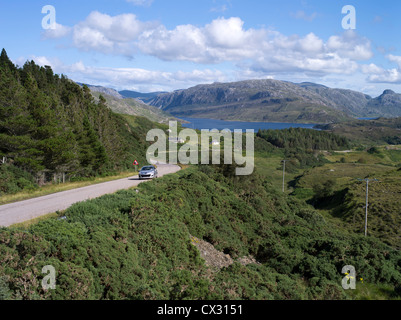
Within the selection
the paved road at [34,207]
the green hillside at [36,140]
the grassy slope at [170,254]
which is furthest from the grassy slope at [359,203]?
the green hillside at [36,140]

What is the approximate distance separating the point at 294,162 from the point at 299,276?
131 m

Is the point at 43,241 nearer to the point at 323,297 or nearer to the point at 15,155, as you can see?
the point at 323,297

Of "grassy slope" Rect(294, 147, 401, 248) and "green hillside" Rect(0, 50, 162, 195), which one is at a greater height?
"green hillside" Rect(0, 50, 162, 195)

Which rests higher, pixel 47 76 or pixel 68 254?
pixel 47 76

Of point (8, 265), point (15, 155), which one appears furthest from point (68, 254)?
point (15, 155)

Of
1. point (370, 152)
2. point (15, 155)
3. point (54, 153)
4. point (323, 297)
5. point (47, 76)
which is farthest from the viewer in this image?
point (370, 152)

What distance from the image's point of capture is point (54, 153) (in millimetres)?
27875

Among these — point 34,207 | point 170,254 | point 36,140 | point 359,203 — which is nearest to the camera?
point 170,254

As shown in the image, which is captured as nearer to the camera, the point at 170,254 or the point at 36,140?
the point at 170,254

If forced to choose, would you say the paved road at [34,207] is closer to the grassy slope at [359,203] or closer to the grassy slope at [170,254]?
the grassy slope at [170,254]

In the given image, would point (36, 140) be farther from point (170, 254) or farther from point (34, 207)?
point (170, 254)

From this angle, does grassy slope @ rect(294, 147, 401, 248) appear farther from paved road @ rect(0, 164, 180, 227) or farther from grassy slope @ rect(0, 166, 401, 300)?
paved road @ rect(0, 164, 180, 227)

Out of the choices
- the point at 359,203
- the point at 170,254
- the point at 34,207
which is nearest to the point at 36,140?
the point at 34,207

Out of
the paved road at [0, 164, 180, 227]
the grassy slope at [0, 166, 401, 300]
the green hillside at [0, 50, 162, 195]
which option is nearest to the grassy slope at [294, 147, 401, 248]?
the grassy slope at [0, 166, 401, 300]
